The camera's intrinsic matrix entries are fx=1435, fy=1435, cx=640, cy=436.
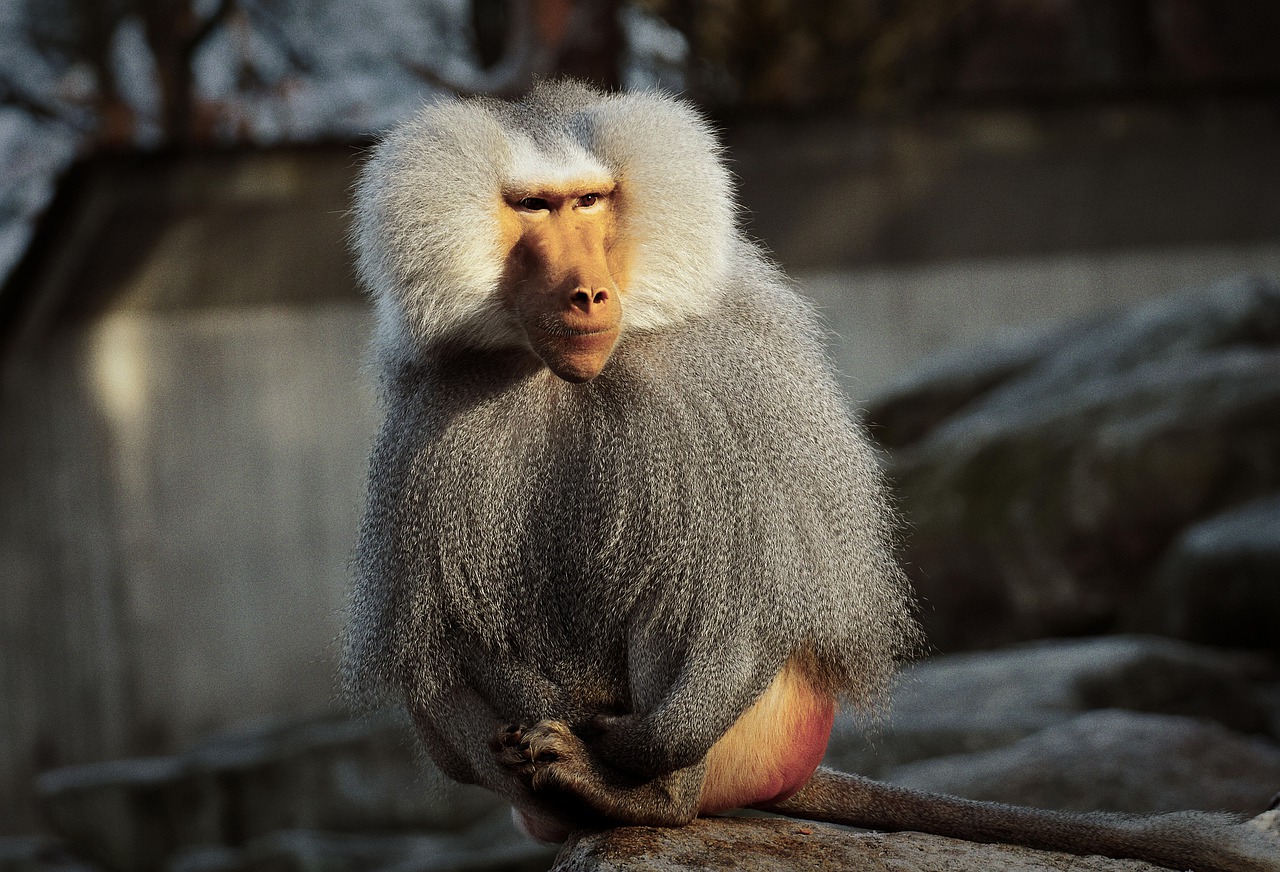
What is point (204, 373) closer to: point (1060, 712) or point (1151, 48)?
point (1060, 712)

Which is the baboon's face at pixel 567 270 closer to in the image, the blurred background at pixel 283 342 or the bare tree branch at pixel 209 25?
the blurred background at pixel 283 342

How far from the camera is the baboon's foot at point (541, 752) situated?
275 centimetres

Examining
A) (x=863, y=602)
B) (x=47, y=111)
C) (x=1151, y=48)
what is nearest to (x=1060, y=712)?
(x=863, y=602)

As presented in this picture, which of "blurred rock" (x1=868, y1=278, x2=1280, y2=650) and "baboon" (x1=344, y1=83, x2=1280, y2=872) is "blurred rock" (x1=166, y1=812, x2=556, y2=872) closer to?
"blurred rock" (x1=868, y1=278, x2=1280, y2=650)

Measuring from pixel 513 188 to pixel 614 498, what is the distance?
0.63 m

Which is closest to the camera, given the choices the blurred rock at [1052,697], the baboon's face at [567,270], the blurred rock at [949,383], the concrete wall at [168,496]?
the baboon's face at [567,270]

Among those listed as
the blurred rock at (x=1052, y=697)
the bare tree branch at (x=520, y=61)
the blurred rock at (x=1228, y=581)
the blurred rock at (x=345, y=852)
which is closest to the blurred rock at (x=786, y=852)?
the blurred rock at (x=1052, y=697)

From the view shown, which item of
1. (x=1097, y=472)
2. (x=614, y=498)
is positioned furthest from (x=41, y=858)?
(x=614, y=498)

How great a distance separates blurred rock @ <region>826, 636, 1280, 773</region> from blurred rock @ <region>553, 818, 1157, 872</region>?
2.14 metres

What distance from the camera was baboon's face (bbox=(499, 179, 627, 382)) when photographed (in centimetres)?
269

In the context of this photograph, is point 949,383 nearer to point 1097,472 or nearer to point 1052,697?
point 1097,472

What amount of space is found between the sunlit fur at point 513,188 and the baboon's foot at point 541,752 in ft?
2.57

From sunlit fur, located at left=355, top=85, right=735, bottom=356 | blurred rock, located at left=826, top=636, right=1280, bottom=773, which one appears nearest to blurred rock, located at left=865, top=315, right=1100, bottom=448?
blurred rock, located at left=826, top=636, right=1280, bottom=773

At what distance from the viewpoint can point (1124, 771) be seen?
14.5 feet
